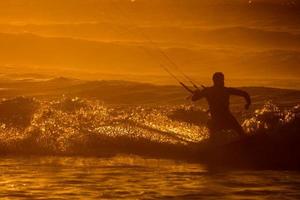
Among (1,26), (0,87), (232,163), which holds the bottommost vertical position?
(232,163)

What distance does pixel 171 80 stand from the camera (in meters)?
34.4

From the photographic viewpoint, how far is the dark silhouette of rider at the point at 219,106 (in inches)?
632

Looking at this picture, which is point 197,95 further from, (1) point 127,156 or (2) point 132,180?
(2) point 132,180

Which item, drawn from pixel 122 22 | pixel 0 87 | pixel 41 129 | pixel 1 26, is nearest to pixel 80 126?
pixel 41 129

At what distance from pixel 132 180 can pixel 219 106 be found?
272 centimetres

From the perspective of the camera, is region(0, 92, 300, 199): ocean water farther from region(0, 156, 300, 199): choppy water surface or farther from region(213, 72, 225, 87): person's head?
region(213, 72, 225, 87): person's head

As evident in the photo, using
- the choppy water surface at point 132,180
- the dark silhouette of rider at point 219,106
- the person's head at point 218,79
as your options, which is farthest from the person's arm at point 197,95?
the choppy water surface at point 132,180

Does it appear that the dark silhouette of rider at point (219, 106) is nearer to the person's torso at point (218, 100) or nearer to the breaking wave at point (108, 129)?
the person's torso at point (218, 100)

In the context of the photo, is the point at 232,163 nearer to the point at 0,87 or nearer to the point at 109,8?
the point at 0,87

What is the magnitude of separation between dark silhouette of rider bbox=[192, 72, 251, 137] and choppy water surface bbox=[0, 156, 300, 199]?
880 millimetres

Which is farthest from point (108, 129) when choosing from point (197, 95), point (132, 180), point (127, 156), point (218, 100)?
point (132, 180)

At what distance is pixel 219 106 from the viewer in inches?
638

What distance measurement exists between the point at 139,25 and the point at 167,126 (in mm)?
38072

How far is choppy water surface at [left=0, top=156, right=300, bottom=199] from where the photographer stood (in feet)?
42.7
